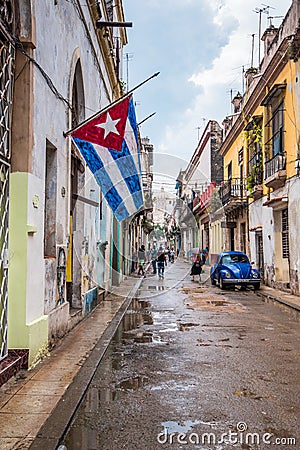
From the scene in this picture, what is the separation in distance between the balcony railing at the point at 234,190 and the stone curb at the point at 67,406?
59.9 ft

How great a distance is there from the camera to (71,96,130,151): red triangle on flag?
8.42m

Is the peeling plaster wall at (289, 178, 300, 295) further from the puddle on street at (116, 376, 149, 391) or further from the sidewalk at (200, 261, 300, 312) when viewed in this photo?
the puddle on street at (116, 376, 149, 391)

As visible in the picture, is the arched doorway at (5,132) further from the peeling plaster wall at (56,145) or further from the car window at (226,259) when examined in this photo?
the car window at (226,259)

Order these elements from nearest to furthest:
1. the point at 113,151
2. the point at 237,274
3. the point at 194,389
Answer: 1. the point at 194,389
2. the point at 113,151
3. the point at 237,274

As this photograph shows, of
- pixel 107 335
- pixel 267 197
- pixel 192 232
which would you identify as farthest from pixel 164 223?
pixel 107 335

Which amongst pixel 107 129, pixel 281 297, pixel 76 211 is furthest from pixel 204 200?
pixel 107 129

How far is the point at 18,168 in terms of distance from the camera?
6.02 metres

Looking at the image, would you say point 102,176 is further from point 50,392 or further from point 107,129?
point 50,392

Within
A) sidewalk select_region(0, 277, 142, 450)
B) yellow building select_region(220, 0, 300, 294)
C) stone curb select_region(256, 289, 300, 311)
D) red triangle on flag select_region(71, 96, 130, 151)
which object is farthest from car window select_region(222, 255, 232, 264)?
red triangle on flag select_region(71, 96, 130, 151)

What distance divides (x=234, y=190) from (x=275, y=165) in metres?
8.41

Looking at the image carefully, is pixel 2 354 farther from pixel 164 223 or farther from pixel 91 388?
pixel 164 223

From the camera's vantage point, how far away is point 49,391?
5.29 meters

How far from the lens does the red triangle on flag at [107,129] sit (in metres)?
8.42

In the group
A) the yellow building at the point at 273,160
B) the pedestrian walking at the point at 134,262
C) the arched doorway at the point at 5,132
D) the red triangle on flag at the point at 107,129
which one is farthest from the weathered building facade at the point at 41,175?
the pedestrian walking at the point at 134,262
